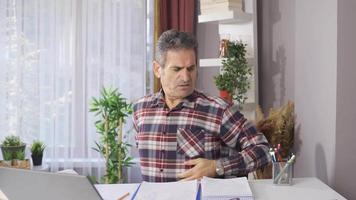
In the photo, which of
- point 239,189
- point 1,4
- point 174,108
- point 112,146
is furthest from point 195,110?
point 1,4

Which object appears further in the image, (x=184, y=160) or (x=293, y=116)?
(x=293, y=116)

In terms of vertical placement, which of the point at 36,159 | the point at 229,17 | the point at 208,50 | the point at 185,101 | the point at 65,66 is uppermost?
the point at 229,17

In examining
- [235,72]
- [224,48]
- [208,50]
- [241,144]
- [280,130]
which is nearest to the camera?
[241,144]

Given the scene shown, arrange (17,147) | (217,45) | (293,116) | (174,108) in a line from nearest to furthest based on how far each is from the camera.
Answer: (174,108) < (293,116) < (17,147) < (217,45)

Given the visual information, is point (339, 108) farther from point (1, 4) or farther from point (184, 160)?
point (1, 4)

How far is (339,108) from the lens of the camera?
1.57 m

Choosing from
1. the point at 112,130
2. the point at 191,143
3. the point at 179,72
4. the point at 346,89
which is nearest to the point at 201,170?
the point at 191,143

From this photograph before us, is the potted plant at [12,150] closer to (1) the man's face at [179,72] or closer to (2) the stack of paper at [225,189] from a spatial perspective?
(1) the man's face at [179,72]

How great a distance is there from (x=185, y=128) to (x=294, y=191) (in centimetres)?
47

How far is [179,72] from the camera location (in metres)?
1.60

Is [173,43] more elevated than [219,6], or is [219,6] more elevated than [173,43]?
[219,6]

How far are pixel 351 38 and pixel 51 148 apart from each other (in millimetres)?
2504

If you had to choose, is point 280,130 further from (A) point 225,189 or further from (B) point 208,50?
(B) point 208,50

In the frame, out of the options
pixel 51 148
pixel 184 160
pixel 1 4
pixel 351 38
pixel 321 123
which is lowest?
pixel 51 148
